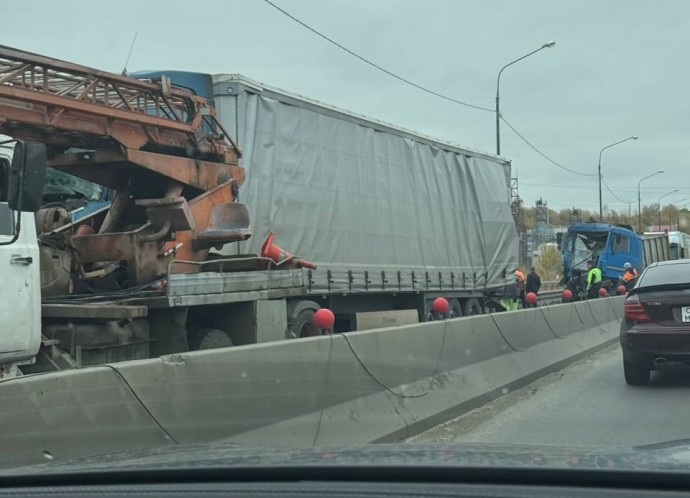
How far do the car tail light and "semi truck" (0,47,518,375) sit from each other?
13.6 ft

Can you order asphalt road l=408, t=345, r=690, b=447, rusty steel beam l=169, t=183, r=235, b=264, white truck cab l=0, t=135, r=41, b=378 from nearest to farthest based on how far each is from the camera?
white truck cab l=0, t=135, r=41, b=378
asphalt road l=408, t=345, r=690, b=447
rusty steel beam l=169, t=183, r=235, b=264

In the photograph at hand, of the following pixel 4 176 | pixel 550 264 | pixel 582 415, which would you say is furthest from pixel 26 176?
pixel 550 264

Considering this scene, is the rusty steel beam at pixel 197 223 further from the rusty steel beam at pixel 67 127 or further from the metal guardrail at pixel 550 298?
the metal guardrail at pixel 550 298

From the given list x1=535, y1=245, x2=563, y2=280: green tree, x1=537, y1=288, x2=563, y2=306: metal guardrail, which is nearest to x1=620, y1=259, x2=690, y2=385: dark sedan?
x1=537, y1=288, x2=563, y2=306: metal guardrail

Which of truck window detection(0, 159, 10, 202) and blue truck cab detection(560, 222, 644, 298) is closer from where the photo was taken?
truck window detection(0, 159, 10, 202)

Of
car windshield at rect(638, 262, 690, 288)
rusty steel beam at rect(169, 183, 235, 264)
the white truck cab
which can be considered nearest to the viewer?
the white truck cab

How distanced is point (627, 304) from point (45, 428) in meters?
7.61

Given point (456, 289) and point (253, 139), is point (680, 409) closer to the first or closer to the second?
point (253, 139)

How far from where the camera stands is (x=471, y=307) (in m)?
16.9

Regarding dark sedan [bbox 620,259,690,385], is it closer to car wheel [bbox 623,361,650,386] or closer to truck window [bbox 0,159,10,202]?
car wheel [bbox 623,361,650,386]

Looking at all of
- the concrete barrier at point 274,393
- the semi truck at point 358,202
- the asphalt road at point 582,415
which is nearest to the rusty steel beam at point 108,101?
the semi truck at point 358,202

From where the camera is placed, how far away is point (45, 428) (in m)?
3.59

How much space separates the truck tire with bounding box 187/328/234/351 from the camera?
8258 mm

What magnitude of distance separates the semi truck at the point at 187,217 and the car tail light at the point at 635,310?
4132mm
